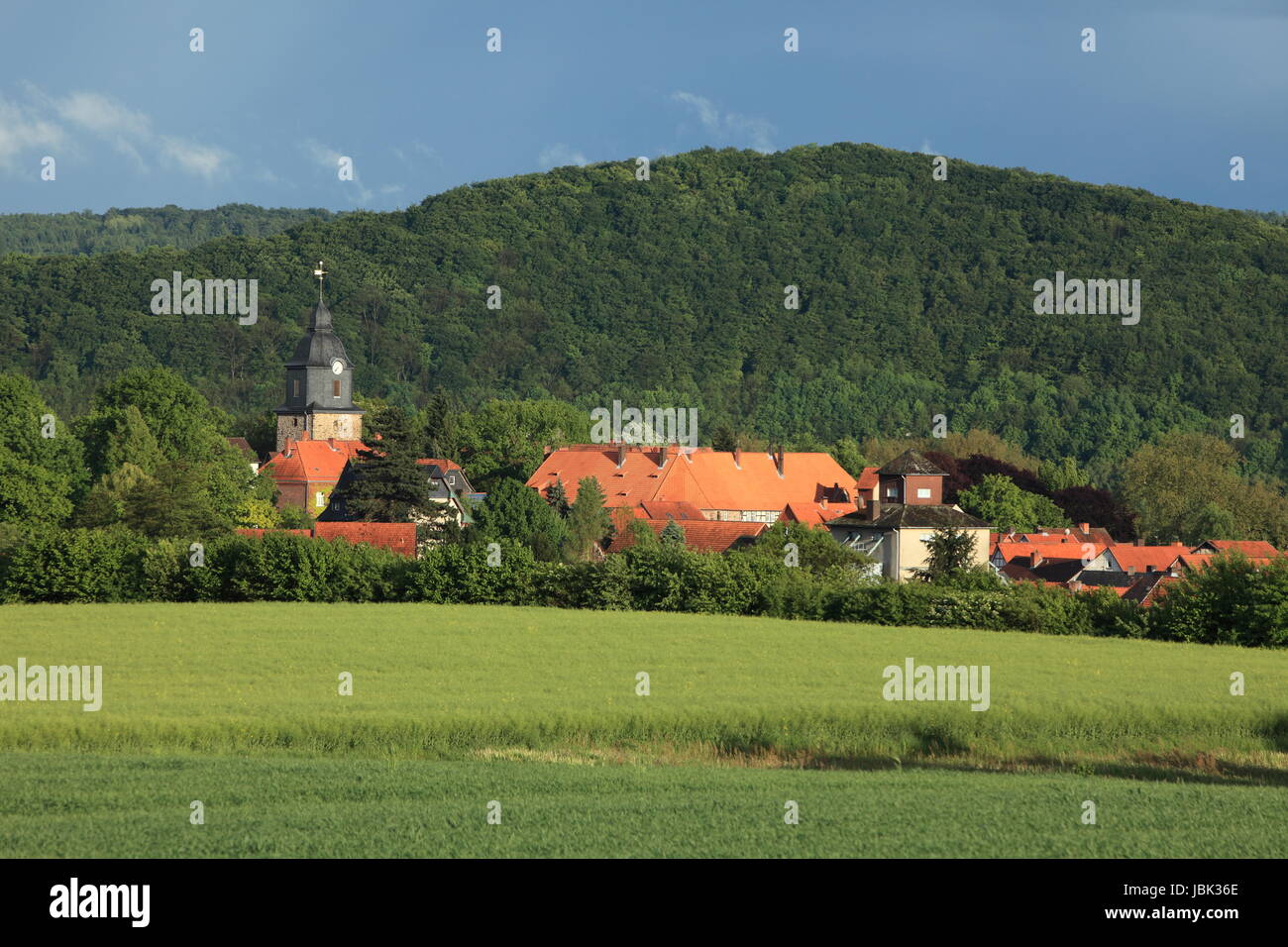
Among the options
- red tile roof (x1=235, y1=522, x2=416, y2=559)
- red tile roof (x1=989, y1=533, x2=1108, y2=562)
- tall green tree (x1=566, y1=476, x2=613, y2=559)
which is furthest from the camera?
red tile roof (x1=989, y1=533, x2=1108, y2=562)

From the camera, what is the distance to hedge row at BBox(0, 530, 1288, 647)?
42781 mm

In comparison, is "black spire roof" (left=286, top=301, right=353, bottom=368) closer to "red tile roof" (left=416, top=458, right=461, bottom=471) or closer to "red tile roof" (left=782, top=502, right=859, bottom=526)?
"red tile roof" (left=416, top=458, right=461, bottom=471)

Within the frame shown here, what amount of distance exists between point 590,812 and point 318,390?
367 ft

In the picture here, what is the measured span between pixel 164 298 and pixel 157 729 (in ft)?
579

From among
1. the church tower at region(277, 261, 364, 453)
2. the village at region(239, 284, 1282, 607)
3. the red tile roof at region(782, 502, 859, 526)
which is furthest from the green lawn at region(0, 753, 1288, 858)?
the church tower at region(277, 261, 364, 453)

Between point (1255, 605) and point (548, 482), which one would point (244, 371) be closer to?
point (548, 482)

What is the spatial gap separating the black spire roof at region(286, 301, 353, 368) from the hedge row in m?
77.2

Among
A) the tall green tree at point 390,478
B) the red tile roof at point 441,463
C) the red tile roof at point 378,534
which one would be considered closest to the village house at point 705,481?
the red tile roof at point 441,463

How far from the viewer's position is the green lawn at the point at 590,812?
1434cm

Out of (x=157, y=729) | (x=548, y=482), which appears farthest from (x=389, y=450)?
(x=157, y=729)
